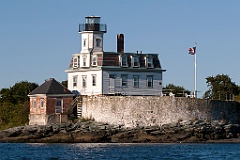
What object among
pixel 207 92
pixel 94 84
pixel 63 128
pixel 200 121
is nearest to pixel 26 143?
pixel 63 128

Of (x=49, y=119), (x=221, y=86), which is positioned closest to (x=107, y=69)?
(x=49, y=119)

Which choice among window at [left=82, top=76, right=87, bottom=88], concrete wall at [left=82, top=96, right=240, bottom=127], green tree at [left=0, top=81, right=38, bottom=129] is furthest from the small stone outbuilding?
green tree at [left=0, top=81, right=38, bottom=129]

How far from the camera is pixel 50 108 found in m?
64.2

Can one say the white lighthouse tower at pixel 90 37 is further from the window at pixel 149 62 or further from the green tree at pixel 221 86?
the green tree at pixel 221 86

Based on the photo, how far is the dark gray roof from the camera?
2539 inches

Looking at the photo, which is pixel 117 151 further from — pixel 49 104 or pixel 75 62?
pixel 75 62

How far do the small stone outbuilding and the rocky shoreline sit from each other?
2.05m

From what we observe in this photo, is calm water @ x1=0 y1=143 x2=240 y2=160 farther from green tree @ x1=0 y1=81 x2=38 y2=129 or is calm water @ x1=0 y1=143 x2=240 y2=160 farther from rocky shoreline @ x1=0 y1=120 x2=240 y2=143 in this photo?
green tree @ x1=0 y1=81 x2=38 y2=129

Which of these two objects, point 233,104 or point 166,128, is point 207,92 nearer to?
point 233,104

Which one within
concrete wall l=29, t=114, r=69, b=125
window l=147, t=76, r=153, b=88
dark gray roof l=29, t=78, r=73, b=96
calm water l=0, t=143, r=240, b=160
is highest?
window l=147, t=76, r=153, b=88

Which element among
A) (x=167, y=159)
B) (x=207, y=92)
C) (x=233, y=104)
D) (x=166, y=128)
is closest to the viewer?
(x=167, y=159)

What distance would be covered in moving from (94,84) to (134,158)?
19161 mm

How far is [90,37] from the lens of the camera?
222 feet

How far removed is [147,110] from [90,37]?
9.82m
